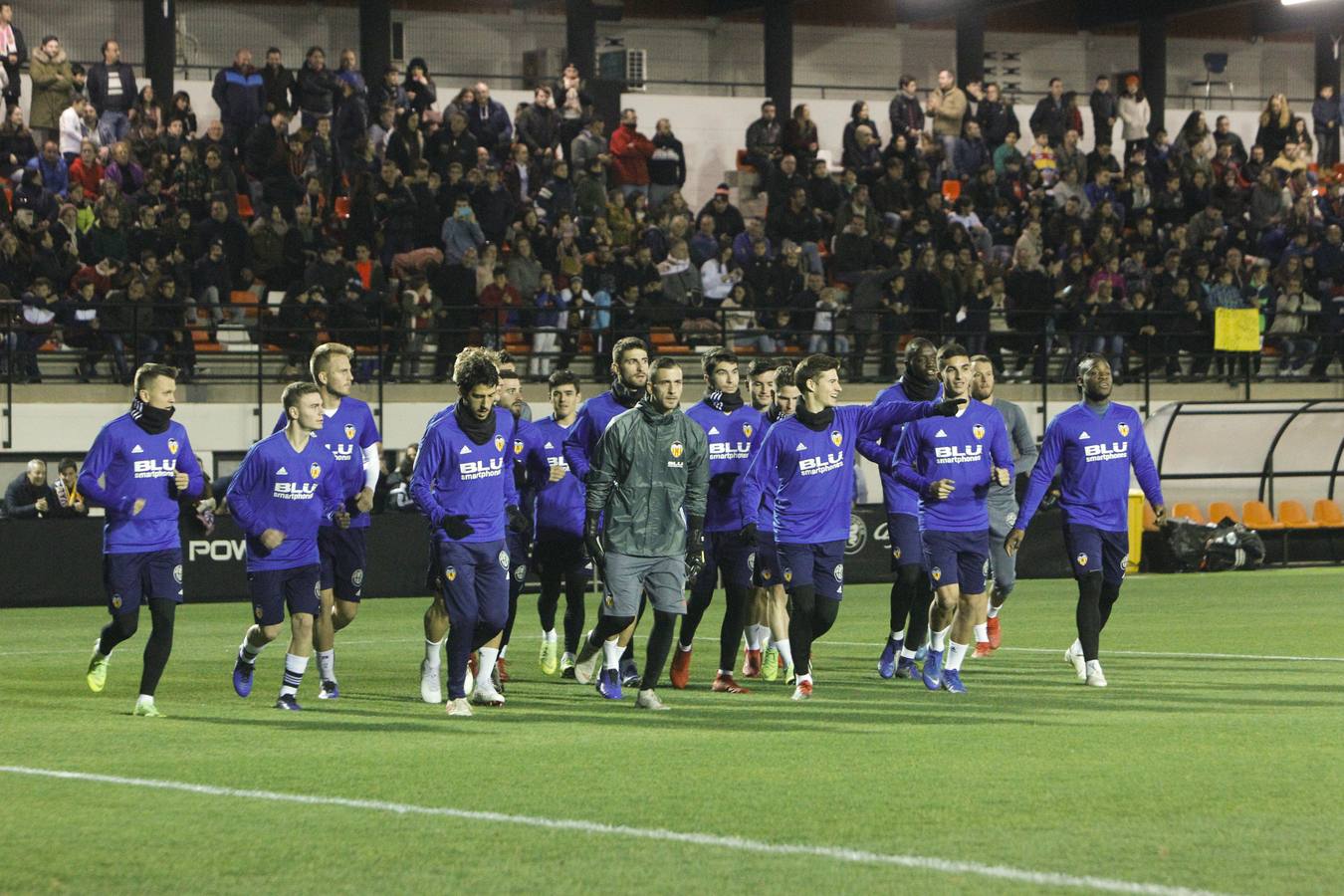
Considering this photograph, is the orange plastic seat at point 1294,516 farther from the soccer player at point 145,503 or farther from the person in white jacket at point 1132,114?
the soccer player at point 145,503

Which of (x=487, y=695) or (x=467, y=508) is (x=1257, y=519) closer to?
(x=487, y=695)

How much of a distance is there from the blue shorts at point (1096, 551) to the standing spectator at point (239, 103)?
18278 millimetres

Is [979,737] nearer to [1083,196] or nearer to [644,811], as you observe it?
[644,811]

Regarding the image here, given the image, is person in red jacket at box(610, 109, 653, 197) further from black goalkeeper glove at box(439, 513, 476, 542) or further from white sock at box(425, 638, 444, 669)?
black goalkeeper glove at box(439, 513, 476, 542)

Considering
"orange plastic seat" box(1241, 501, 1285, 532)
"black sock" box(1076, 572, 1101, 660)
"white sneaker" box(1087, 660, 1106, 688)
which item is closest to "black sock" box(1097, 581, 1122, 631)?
"black sock" box(1076, 572, 1101, 660)

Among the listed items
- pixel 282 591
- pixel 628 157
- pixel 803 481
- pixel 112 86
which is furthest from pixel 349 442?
pixel 628 157

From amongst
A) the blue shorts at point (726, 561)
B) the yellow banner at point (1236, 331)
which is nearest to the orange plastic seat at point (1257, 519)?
the yellow banner at point (1236, 331)

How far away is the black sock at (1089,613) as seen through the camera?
1355 cm

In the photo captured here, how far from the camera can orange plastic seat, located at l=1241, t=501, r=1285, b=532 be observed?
94.1 ft

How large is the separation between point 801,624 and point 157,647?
397cm

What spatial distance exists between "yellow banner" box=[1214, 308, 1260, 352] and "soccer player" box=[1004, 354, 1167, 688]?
701 inches

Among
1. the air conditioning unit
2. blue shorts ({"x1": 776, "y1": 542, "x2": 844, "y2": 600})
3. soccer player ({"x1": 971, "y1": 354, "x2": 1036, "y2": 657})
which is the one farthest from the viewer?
the air conditioning unit

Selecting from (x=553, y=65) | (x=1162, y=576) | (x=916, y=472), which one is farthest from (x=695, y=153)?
(x=916, y=472)

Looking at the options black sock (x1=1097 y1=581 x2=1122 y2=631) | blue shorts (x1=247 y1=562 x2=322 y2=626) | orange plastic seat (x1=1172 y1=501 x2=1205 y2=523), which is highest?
blue shorts (x1=247 y1=562 x2=322 y2=626)
